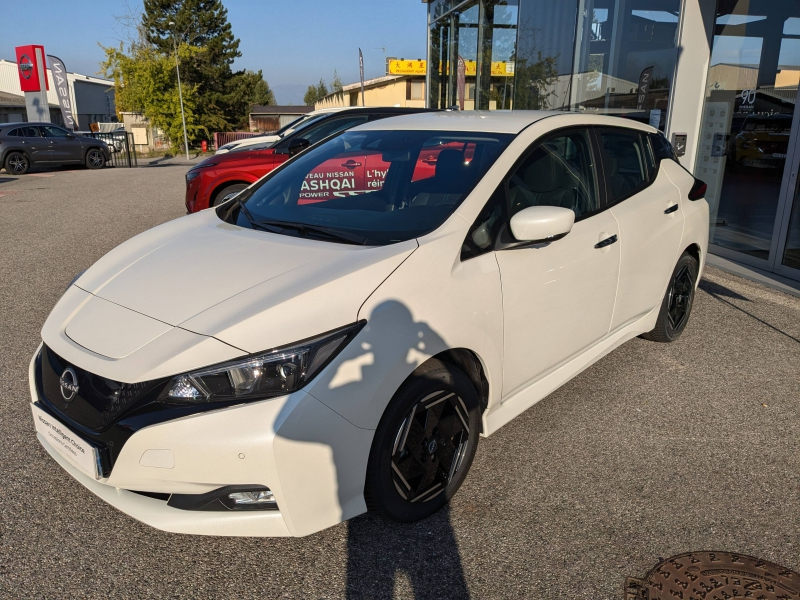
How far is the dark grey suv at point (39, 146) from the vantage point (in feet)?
70.4

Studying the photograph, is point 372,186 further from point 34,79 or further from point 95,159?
point 34,79

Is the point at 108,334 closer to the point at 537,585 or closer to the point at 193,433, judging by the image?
the point at 193,433

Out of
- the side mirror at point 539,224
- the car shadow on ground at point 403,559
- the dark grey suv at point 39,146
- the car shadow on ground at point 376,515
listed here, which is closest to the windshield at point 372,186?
the side mirror at point 539,224

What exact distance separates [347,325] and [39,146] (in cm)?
2358

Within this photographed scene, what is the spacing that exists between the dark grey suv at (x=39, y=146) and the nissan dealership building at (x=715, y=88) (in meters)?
17.8

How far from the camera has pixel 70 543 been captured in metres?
2.65

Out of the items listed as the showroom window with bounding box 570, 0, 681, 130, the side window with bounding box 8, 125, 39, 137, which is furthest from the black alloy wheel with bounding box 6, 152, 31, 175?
the showroom window with bounding box 570, 0, 681, 130

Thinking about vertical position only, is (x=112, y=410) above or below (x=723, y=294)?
above

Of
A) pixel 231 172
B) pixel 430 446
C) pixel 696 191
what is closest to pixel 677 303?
pixel 696 191

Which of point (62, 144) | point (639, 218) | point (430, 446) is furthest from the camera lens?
point (62, 144)

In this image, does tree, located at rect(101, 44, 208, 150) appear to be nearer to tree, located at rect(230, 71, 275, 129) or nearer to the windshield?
tree, located at rect(230, 71, 275, 129)

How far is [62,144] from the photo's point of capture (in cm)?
2289

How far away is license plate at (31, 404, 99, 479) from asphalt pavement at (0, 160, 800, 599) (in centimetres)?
41

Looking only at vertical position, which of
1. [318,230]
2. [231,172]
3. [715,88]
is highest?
[715,88]
